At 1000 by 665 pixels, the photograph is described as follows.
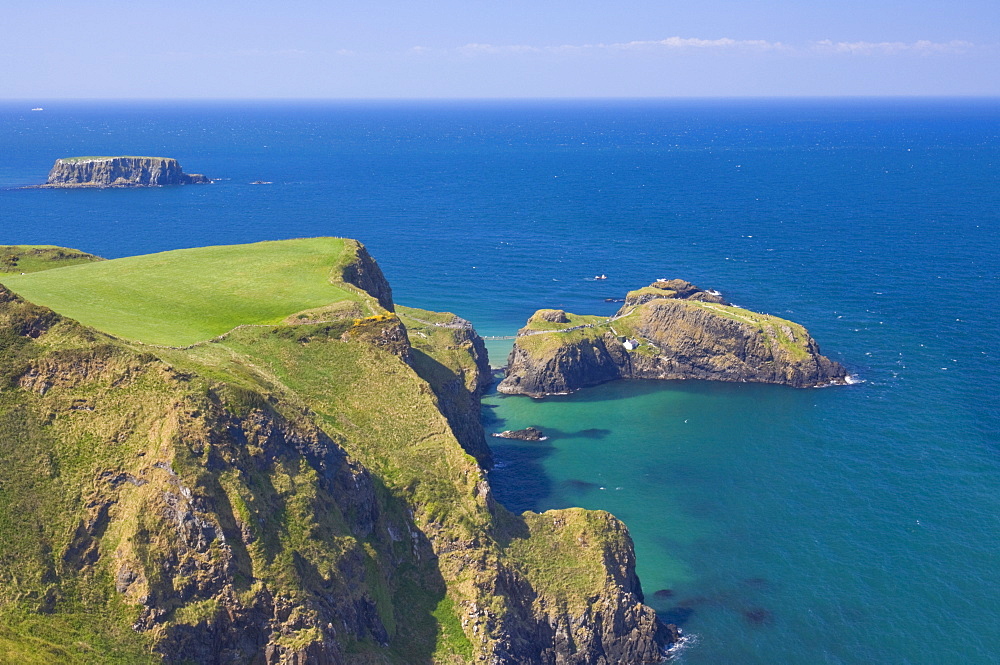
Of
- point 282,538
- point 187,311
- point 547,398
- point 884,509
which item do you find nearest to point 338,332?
point 187,311

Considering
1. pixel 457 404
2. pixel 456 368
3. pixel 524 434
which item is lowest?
pixel 524 434

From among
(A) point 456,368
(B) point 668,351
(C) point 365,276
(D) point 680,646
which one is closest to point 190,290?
(C) point 365,276

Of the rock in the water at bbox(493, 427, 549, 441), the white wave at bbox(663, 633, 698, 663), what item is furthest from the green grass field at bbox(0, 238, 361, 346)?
the white wave at bbox(663, 633, 698, 663)

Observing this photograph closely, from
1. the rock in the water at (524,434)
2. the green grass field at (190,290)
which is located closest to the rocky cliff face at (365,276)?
the green grass field at (190,290)

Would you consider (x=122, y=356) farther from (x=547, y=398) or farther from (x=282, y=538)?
(x=547, y=398)

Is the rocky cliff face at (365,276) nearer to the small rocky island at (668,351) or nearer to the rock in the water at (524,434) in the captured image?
the rock in the water at (524,434)

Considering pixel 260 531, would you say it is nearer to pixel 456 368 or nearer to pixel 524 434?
pixel 524 434

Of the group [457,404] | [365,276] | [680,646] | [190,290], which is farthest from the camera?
[365,276]
